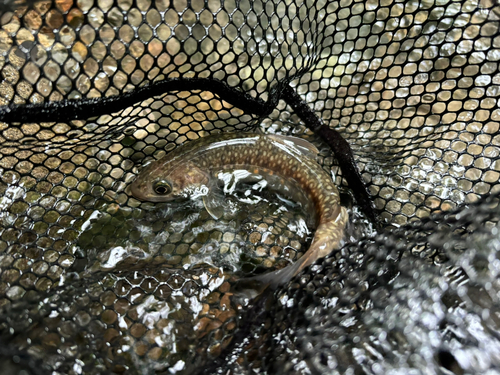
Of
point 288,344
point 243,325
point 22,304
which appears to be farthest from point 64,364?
point 288,344

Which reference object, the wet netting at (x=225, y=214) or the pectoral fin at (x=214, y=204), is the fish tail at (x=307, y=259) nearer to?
the wet netting at (x=225, y=214)

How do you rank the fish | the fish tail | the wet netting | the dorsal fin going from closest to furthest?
1. the wet netting
2. the fish tail
3. the fish
4. the dorsal fin

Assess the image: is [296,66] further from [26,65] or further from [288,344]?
[288,344]

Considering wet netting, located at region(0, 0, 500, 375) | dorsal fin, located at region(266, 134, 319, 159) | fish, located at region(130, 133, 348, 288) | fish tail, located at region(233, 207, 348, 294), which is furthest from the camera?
dorsal fin, located at region(266, 134, 319, 159)

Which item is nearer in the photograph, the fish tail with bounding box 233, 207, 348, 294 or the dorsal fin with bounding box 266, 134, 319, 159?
the fish tail with bounding box 233, 207, 348, 294

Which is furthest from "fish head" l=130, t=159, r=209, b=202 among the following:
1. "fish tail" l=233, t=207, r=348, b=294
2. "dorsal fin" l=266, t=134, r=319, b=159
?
"fish tail" l=233, t=207, r=348, b=294

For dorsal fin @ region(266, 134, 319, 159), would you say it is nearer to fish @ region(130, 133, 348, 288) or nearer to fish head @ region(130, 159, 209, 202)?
fish @ region(130, 133, 348, 288)
